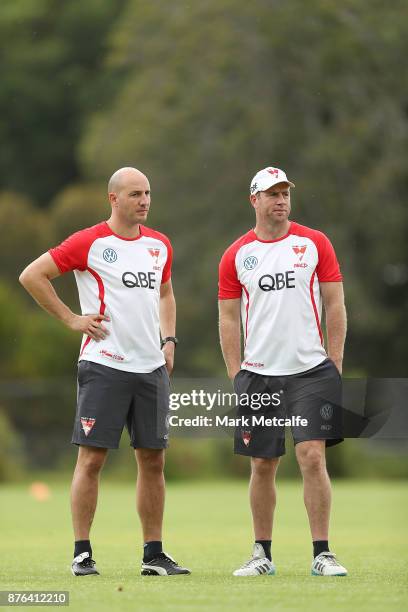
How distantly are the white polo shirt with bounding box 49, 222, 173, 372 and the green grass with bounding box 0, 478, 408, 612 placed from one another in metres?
1.23

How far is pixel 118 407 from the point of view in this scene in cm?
849

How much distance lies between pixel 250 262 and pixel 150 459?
1248mm

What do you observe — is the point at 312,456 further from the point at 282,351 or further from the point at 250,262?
the point at 250,262

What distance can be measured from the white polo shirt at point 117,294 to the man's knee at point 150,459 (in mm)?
458

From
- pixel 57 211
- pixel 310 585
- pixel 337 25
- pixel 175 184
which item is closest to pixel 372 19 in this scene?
pixel 337 25

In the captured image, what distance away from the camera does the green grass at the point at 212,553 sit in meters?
7.03

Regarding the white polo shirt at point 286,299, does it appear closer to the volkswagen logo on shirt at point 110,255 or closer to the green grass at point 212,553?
the volkswagen logo on shirt at point 110,255

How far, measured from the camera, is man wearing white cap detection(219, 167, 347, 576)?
8.31m

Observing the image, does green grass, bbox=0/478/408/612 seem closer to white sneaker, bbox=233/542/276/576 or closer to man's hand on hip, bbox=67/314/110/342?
white sneaker, bbox=233/542/276/576

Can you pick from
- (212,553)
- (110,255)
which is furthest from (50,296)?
(212,553)

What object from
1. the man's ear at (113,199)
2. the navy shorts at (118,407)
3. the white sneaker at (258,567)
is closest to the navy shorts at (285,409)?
the navy shorts at (118,407)

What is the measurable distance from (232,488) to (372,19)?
1533cm

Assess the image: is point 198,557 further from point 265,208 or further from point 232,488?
point 232,488

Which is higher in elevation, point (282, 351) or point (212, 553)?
point (282, 351)
